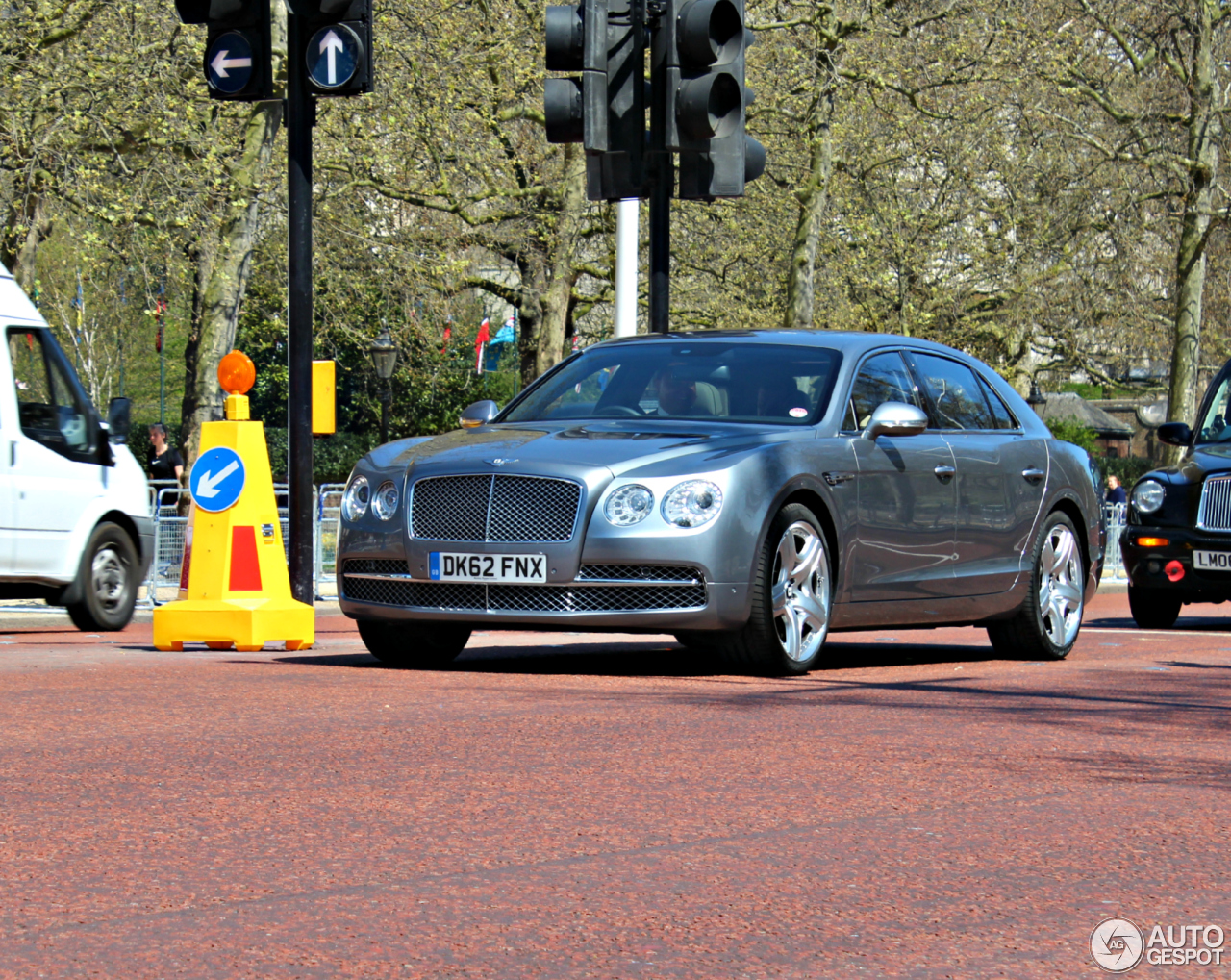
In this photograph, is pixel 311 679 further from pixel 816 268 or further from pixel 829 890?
pixel 816 268

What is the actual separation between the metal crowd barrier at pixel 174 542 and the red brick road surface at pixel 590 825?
896 cm

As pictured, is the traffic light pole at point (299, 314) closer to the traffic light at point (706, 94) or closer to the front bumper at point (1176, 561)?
the traffic light at point (706, 94)

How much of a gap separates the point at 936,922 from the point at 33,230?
21.9 metres

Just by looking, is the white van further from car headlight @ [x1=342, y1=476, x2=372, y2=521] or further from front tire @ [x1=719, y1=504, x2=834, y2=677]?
front tire @ [x1=719, y1=504, x2=834, y2=677]

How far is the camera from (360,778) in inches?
223

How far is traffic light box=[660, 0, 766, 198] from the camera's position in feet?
36.8

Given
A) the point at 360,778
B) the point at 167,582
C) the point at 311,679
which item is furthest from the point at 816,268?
the point at 360,778

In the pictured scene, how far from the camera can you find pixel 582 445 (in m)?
8.86

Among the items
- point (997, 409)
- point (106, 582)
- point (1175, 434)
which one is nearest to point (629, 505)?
point (997, 409)

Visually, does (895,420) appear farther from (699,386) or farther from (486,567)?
(486,567)

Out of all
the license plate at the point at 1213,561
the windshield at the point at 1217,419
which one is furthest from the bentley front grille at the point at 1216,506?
the windshield at the point at 1217,419

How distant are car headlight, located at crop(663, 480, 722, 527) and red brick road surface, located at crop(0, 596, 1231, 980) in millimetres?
740

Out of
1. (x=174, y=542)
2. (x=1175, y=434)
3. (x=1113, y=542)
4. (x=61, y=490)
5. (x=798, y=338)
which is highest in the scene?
(x=798, y=338)

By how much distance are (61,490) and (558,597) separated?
5416 mm
